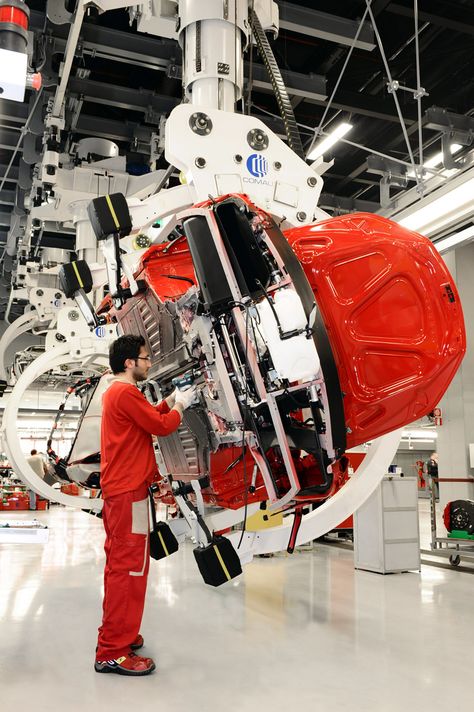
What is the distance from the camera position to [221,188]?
329 centimetres

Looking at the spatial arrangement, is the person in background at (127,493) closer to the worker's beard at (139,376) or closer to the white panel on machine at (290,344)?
the worker's beard at (139,376)

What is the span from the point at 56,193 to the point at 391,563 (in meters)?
5.48

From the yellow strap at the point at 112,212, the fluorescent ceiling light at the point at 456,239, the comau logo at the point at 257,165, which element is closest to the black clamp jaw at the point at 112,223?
the yellow strap at the point at 112,212

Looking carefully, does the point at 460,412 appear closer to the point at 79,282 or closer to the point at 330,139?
the point at 330,139

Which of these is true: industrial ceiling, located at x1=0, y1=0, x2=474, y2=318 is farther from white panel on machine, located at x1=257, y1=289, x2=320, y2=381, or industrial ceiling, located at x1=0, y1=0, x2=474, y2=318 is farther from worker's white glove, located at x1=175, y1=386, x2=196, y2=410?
white panel on machine, located at x1=257, y1=289, x2=320, y2=381

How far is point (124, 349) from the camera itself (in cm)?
358

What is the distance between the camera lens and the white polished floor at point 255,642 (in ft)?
10.1

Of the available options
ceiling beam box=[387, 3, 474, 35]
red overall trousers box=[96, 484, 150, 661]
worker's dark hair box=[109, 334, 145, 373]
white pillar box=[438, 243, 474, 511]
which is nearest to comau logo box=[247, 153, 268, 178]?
worker's dark hair box=[109, 334, 145, 373]

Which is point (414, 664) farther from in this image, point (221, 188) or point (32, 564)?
point (32, 564)

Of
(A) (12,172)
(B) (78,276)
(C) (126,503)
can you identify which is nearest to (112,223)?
(B) (78,276)

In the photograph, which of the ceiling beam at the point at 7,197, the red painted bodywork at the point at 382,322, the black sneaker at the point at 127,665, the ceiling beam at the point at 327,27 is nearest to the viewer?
the red painted bodywork at the point at 382,322

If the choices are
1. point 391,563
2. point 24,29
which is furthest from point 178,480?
point 391,563

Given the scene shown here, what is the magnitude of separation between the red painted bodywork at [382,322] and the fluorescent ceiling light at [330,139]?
177 inches

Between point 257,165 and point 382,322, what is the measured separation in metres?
1.20
